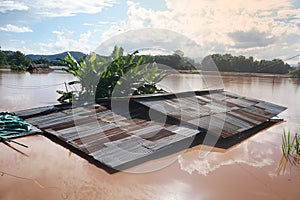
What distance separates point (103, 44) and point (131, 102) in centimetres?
259

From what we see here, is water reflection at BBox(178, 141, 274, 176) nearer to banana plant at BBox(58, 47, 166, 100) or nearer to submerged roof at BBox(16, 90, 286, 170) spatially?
submerged roof at BBox(16, 90, 286, 170)

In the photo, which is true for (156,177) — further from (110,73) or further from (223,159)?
(110,73)

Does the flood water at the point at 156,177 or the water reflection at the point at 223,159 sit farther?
the water reflection at the point at 223,159

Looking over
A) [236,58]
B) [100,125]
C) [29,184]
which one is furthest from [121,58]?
[236,58]

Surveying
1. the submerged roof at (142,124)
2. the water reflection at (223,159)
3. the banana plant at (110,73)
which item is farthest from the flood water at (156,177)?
the banana plant at (110,73)

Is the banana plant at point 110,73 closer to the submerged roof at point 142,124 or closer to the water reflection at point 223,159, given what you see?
the submerged roof at point 142,124

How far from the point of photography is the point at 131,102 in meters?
5.82

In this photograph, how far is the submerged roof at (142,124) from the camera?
3.93m

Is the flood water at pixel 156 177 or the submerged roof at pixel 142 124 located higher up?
the submerged roof at pixel 142 124

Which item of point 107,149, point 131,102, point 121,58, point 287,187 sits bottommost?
point 287,187

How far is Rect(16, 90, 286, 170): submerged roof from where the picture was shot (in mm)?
3930

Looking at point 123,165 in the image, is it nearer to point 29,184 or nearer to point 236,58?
point 29,184

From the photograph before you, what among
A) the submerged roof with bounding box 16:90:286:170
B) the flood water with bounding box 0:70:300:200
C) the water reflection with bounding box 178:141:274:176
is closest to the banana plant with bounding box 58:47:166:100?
the submerged roof with bounding box 16:90:286:170

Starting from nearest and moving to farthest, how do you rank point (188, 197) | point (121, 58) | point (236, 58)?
point (188, 197)
point (121, 58)
point (236, 58)
